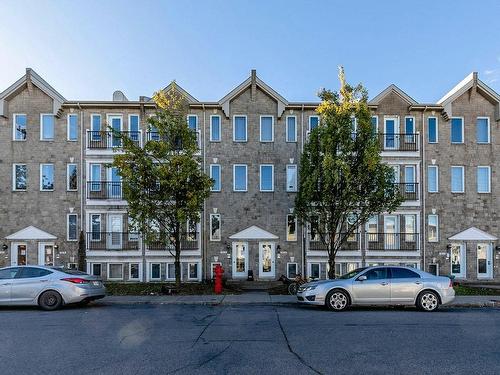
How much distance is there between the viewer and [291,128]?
22.2 m

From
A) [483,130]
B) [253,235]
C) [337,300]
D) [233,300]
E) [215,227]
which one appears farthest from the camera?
[483,130]

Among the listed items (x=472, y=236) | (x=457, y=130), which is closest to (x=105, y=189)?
(x=457, y=130)

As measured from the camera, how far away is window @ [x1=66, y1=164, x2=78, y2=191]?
21.8 m

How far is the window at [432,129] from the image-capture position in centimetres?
2239

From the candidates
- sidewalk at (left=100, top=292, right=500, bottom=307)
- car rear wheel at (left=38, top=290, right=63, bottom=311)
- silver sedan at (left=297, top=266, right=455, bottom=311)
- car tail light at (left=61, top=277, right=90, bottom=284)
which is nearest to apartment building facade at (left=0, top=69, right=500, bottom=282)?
sidewalk at (left=100, top=292, right=500, bottom=307)

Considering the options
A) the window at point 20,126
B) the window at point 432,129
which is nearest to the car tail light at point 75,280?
the window at point 20,126

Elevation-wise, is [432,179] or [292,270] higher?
[432,179]

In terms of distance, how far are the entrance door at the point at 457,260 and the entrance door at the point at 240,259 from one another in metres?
11.3

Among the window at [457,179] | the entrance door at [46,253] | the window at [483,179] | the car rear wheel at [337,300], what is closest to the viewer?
the car rear wheel at [337,300]

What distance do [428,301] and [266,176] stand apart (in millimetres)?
11633

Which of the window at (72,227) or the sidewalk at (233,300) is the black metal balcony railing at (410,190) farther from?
the window at (72,227)

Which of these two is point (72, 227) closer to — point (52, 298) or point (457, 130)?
point (52, 298)

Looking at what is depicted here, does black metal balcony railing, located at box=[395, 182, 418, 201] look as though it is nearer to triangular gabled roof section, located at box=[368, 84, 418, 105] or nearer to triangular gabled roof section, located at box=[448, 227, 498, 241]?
triangular gabled roof section, located at box=[448, 227, 498, 241]

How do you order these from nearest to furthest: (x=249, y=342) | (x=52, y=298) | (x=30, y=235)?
1. (x=249, y=342)
2. (x=52, y=298)
3. (x=30, y=235)
